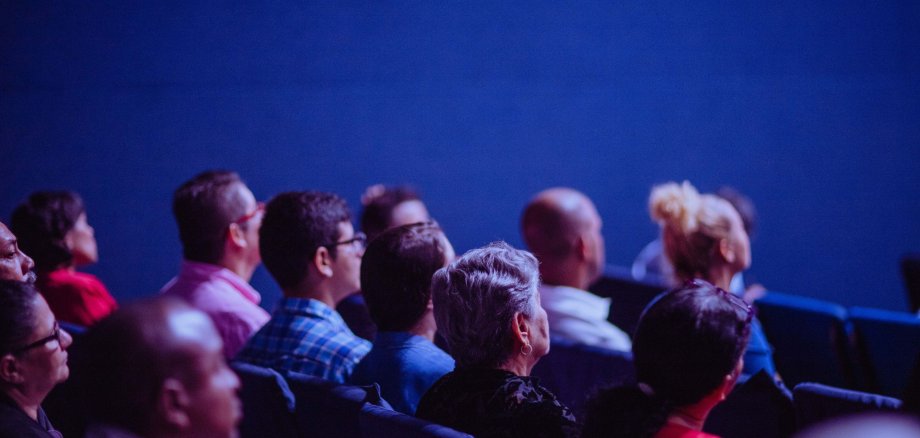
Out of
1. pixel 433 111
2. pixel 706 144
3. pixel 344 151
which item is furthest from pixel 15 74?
pixel 706 144

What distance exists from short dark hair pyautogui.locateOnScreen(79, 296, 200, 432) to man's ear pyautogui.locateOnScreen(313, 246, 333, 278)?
1612 mm

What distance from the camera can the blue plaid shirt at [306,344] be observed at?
111 inches

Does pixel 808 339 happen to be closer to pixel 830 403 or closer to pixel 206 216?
pixel 830 403

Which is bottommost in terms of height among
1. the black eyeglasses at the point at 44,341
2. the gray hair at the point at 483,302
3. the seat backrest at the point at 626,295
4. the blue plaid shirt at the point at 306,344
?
the seat backrest at the point at 626,295

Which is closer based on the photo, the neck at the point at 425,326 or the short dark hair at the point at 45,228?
the neck at the point at 425,326

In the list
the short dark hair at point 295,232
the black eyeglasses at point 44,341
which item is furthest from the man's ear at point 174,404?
the short dark hair at point 295,232

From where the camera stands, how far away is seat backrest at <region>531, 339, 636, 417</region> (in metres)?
2.86

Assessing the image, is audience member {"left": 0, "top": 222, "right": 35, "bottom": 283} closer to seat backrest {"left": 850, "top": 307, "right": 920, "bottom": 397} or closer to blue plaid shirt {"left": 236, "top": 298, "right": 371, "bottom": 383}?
blue plaid shirt {"left": 236, "top": 298, "right": 371, "bottom": 383}

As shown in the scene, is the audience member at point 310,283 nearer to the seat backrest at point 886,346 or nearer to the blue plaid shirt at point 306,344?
the blue plaid shirt at point 306,344

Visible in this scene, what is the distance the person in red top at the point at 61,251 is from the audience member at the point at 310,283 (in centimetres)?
96

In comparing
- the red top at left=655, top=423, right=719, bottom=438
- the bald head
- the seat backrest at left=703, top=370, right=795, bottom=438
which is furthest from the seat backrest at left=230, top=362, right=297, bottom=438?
the bald head

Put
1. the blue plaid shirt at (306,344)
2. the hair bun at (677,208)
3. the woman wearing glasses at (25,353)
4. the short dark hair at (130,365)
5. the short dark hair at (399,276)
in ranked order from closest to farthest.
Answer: the short dark hair at (130,365) < the woman wearing glasses at (25,353) < the short dark hair at (399,276) < the blue plaid shirt at (306,344) < the hair bun at (677,208)

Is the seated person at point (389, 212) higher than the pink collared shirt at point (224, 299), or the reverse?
the seated person at point (389, 212)

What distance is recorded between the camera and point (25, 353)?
2107 millimetres
